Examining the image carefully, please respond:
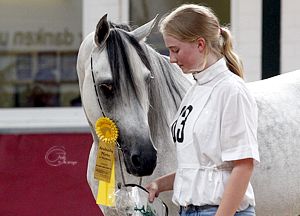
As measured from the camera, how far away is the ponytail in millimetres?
3340

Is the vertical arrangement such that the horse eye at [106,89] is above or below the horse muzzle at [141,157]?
above

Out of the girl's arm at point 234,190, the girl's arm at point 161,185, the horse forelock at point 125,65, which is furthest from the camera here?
the horse forelock at point 125,65

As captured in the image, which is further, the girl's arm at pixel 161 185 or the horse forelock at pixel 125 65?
the horse forelock at pixel 125 65

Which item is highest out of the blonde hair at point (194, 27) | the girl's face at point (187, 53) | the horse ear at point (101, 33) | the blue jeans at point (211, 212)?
the blonde hair at point (194, 27)

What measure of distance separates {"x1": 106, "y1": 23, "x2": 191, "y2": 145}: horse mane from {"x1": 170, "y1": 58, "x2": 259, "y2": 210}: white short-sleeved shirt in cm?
73

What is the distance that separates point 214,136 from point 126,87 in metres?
0.88

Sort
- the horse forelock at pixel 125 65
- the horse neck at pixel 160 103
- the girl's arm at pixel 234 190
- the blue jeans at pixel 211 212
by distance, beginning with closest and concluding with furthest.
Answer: the girl's arm at pixel 234 190 < the blue jeans at pixel 211 212 < the horse forelock at pixel 125 65 < the horse neck at pixel 160 103

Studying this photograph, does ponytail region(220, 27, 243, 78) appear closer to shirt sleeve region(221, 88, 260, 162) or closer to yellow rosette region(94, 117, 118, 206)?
shirt sleeve region(221, 88, 260, 162)

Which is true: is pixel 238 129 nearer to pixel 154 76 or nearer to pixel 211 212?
pixel 211 212

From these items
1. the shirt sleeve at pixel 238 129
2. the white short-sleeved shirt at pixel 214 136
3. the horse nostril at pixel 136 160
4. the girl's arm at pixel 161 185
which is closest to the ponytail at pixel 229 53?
the white short-sleeved shirt at pixel 214 136

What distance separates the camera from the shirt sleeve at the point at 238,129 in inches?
120

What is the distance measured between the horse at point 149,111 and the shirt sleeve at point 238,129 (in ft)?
2.54

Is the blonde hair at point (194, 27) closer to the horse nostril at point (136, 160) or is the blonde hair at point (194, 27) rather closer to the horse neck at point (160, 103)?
the horse nostril at point (136, 160)

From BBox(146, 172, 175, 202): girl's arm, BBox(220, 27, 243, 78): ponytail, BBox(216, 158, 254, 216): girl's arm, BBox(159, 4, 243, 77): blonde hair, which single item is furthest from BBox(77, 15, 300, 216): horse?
BBox(216, 158, 254, 216): girl's arm
